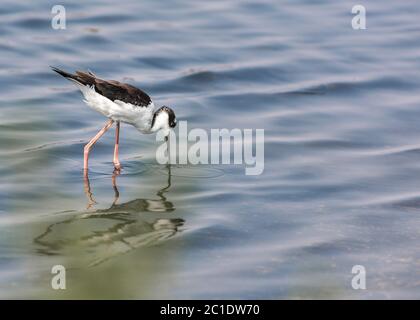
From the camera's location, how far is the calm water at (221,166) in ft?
30.5

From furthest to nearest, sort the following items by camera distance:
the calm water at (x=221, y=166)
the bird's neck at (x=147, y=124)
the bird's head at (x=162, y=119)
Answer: the bird's head at (x=162, y=119), the bird's neck at (x=147, y=124), the calm water at (x=221, y=166)

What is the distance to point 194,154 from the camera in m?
13.1

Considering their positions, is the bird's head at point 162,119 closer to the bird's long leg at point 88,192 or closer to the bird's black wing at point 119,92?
the bird's black wing at point 119,92

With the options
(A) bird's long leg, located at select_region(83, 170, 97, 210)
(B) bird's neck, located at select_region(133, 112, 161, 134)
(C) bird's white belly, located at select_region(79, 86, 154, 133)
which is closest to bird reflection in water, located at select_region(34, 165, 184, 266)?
(A) bird's long leg, located at select_region(83, 170, 97, 210)

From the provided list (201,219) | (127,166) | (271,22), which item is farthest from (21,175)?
(271,22)

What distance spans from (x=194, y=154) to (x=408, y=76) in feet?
16.9

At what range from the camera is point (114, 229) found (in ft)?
34.2

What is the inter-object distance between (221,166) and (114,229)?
8.27ft

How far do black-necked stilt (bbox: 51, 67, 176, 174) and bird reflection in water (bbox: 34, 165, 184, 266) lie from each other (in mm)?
1079

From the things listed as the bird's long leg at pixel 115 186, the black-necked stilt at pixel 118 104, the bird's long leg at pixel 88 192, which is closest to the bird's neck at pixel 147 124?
the black-necked stilt at pixel 118 104

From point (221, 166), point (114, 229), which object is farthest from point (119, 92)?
point (114, 229)

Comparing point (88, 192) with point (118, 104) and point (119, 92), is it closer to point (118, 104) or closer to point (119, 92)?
point (118, 104)

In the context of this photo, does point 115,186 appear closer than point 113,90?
Yes
